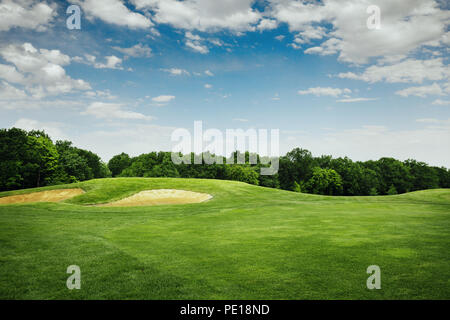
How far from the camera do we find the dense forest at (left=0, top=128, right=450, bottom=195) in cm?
6831

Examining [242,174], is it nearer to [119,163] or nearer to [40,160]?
[40,160]

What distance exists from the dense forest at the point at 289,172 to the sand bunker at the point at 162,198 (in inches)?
1675

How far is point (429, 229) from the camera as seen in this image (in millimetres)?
11984

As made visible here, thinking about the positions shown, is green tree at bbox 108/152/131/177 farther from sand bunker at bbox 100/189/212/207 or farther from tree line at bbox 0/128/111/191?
sand bunker at bbox 100/189/212/207

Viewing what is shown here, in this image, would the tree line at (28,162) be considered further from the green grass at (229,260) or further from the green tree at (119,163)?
the green grass at (229,260)

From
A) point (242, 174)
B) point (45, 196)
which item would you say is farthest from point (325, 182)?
point (45, 196)

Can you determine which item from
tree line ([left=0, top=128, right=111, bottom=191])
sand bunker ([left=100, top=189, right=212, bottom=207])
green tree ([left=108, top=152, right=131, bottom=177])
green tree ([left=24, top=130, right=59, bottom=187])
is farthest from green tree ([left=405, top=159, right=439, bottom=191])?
green tree ([left=108, top=152, right=131, bottom=177])

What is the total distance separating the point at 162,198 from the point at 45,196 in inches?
550

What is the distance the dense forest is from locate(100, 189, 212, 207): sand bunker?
4254cm

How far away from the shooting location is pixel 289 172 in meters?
103

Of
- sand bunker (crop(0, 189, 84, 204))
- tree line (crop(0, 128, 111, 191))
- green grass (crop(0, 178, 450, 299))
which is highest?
tree line (crop(0, 128, 111, 191))

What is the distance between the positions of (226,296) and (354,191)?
92.2 m

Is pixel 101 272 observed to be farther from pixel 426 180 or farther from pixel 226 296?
pixel 426 180
